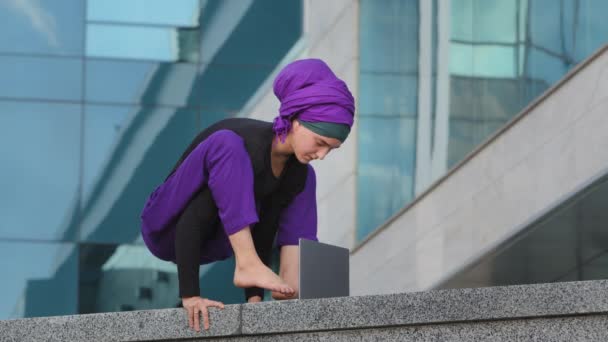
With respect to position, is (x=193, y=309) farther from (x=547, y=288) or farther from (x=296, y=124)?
(x=547, y=288)

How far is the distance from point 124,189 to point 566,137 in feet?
37.1

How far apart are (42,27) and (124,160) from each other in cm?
259

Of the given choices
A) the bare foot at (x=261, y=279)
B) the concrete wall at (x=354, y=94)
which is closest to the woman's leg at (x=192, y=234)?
the bare foot at (x=261, y=279)

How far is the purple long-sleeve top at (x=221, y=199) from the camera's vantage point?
20.6ft

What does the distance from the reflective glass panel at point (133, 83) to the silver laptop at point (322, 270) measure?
692 inches

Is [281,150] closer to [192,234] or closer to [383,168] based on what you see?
[192,234]

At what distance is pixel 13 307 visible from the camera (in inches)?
893

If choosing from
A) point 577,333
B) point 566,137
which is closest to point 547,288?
point 577,333

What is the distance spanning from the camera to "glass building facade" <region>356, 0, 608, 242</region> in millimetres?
14336

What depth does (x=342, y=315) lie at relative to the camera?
217 inches

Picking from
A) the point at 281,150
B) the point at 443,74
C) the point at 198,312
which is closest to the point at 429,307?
the point at 198,312

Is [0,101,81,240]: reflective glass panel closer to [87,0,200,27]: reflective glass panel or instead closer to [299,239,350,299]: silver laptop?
[87,0,200,27]: reflective glass panel

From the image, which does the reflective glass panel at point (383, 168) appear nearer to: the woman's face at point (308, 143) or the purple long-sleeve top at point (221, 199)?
the purple long-sleeve top at point (221, 199)

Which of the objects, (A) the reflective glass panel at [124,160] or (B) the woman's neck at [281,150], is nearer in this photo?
(B) the woman's neck at [281,150]
